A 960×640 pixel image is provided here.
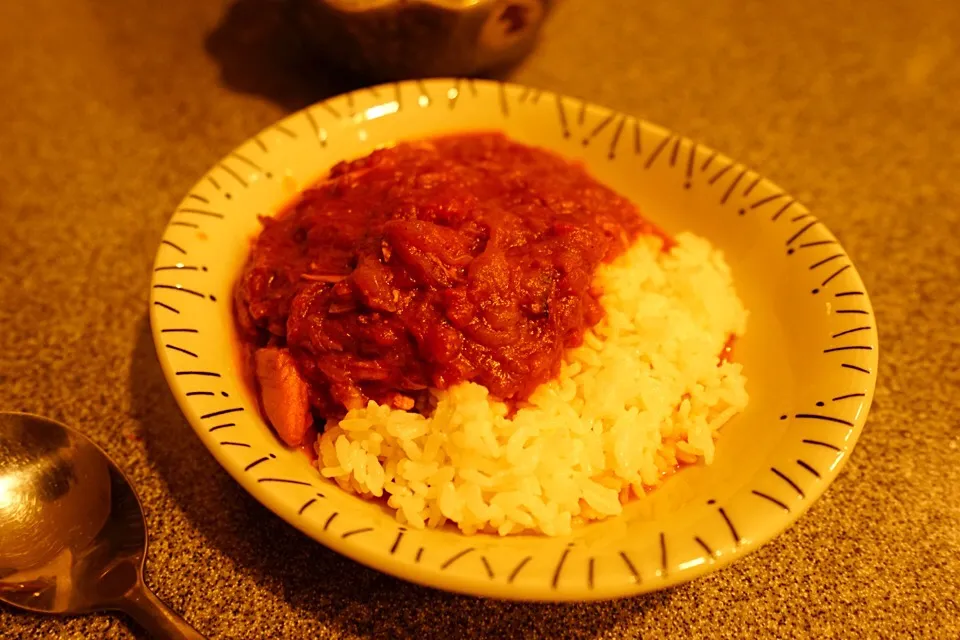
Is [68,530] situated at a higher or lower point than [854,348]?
lower

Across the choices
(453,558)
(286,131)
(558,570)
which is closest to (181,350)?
(453,558)

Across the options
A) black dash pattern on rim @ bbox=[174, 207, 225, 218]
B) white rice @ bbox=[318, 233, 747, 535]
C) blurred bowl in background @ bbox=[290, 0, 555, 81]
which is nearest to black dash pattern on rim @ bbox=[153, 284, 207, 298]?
black dash pattern on rim @ bbox=[174, 207, 225, 218]

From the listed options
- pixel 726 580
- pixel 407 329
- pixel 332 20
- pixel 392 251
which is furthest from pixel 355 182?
pixel 726 580

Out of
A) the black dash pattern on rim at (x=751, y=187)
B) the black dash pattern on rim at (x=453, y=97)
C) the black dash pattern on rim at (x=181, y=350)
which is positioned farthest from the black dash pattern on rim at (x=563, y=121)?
the black dash pattern on rim at (x=181, y=350)

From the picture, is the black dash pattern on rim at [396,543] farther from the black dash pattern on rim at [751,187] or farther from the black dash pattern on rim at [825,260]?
the black dash pattern on rim at [751,187]

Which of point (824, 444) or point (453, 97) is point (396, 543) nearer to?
point (824, 444)
